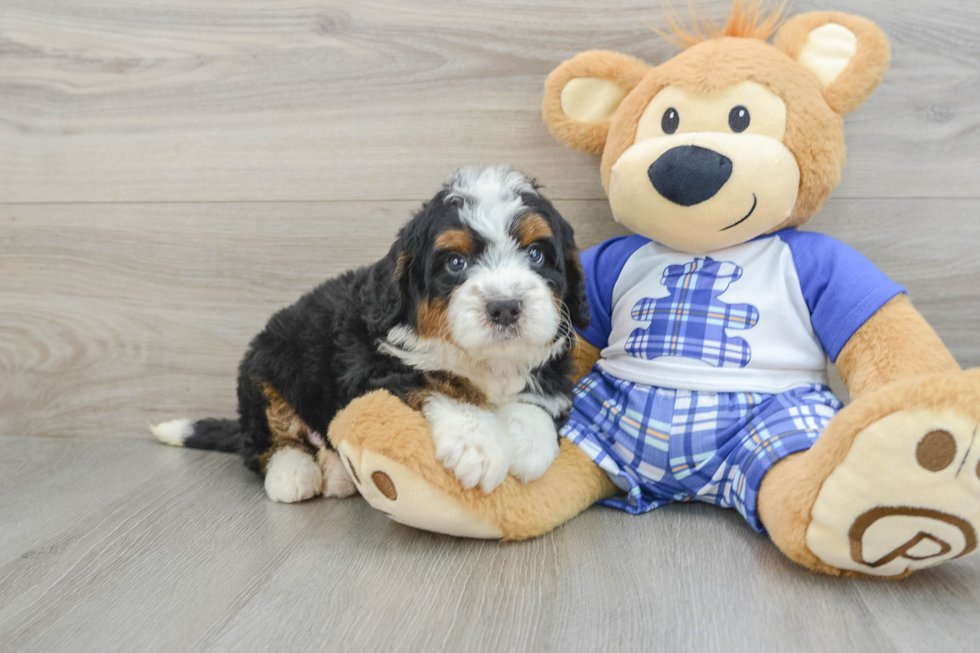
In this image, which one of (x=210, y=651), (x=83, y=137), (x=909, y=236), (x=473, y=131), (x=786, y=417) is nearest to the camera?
(x=210, y=651)

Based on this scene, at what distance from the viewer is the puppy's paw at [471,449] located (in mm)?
1377

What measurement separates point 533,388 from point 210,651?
874 millimetres

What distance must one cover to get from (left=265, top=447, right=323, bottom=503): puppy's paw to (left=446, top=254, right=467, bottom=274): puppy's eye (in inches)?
30.4

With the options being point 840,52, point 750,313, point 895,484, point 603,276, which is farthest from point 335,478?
point 840,52

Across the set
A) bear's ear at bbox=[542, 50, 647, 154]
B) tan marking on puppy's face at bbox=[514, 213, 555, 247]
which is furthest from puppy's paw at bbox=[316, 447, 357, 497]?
bear's ear at bbox=[542, 50, 647, 154]

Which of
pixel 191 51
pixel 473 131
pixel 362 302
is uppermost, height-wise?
pixel 191 51

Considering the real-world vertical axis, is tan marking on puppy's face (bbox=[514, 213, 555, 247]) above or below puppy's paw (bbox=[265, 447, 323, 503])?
above

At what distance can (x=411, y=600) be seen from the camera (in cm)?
125

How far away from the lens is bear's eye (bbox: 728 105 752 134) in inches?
61.1

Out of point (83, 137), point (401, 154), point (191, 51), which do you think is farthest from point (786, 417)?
point (83, 137)

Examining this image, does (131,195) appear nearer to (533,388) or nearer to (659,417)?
(533,388)

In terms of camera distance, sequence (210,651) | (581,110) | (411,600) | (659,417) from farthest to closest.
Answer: (581,110) < (659,417) < (411,600) < (210,651)

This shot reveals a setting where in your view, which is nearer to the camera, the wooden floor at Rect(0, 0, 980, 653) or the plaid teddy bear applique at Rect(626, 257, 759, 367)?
the wooden floor at Rect(0, 0, 980, 653)

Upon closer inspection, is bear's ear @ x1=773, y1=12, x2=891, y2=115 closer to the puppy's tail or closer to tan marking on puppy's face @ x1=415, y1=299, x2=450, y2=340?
tan marking on puppy's face @ x1=415, y1=299, x2=450, y2=340
